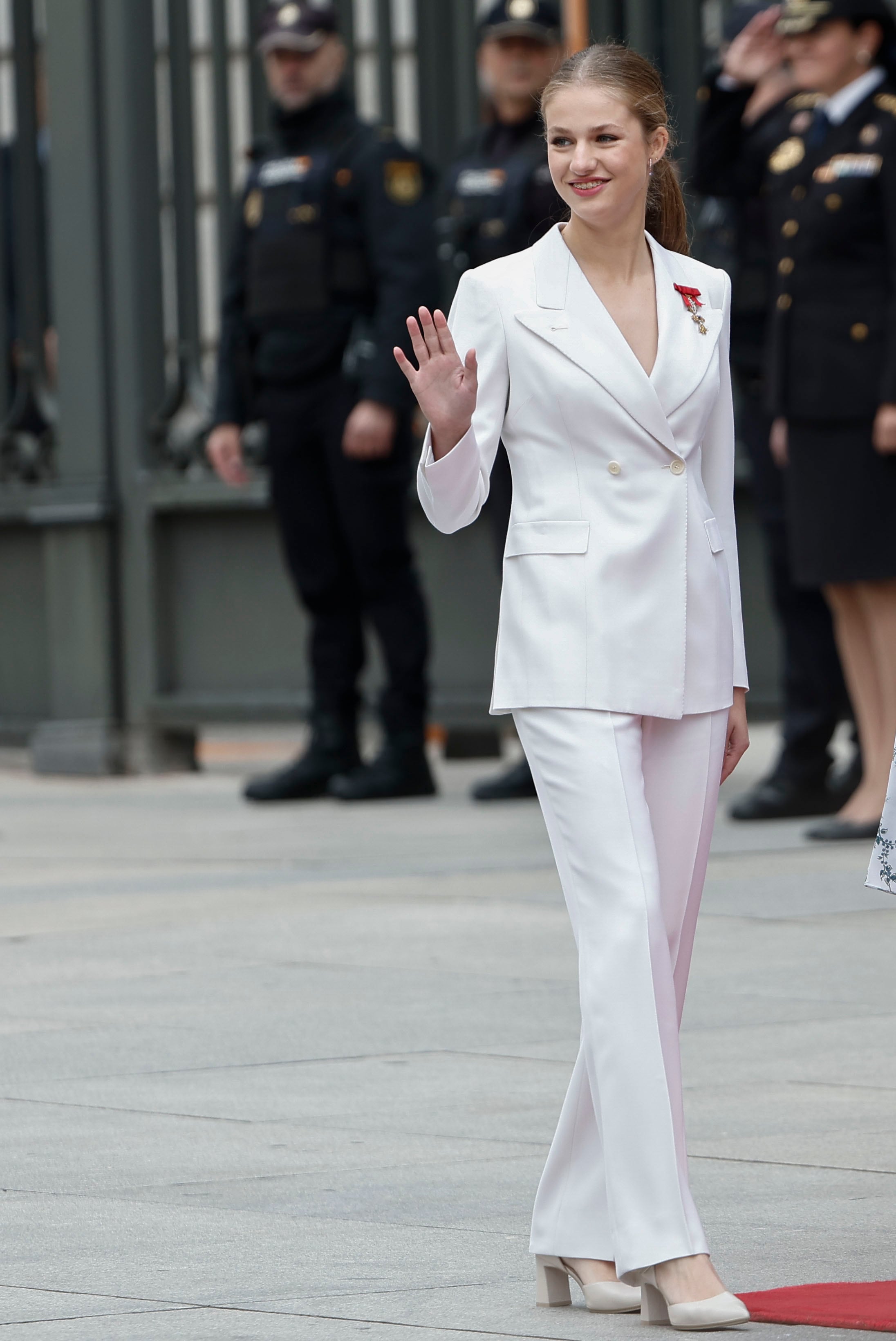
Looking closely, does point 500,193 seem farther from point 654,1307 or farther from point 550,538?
point 654,1307

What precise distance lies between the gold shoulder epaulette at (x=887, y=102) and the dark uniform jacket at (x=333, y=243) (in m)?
1.80

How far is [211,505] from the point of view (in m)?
10.9

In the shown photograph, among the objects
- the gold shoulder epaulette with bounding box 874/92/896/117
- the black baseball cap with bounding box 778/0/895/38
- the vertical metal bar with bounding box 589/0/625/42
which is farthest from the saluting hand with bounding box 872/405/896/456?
the vertical metal bar with bounding box 589/0/625/42

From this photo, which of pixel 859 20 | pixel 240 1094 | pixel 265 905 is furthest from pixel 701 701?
pixel 859 20

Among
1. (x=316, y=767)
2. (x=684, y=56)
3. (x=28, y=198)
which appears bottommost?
(x=316, y=767)

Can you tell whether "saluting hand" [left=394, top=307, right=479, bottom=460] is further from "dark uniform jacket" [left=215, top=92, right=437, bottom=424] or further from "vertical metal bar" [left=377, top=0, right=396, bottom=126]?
"vertical metal bar" [left=377, top=0, right=396, bottom=126]

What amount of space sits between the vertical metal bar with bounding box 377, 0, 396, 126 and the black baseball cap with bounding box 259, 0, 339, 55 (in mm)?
1561

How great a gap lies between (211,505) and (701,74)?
8.48ft

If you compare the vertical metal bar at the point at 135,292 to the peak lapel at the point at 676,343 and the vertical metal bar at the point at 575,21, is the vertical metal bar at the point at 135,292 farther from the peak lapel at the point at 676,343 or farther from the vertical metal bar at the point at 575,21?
the peak lapel at the point at 676,343

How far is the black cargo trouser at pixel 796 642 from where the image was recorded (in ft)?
27.5

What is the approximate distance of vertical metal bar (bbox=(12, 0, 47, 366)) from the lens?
11.5 meters

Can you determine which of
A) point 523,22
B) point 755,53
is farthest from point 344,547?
point 755,53

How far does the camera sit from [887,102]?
25.6ft

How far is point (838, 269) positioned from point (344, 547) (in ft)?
7.57
